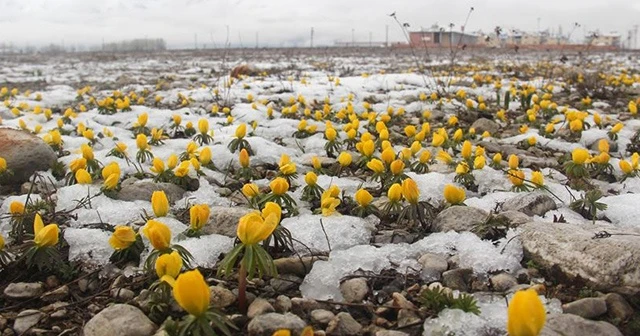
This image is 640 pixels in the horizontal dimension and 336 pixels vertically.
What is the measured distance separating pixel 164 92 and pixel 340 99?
372cm

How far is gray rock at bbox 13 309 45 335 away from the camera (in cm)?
189

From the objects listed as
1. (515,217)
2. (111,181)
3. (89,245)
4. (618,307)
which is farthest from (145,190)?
(618,307)

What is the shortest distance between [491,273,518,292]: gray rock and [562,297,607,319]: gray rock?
0.24 meters

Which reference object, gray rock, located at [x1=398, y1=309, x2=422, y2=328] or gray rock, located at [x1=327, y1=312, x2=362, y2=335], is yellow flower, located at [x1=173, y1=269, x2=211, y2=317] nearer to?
gray rock, located at [x1=327, y1=312, x2=362, y2=335]

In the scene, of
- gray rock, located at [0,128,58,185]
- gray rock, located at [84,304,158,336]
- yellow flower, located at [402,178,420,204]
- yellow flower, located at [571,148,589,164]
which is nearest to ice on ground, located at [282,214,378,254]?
yellow flower, located at [402,178,420,204]

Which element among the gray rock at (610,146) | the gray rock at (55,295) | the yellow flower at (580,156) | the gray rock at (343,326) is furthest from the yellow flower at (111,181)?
the gray rock at (610,146)

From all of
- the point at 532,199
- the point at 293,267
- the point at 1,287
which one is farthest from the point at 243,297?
the point at 532,199

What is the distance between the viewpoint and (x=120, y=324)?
1.75 meters

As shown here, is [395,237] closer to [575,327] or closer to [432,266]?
[432,266]

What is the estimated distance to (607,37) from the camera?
7281cm

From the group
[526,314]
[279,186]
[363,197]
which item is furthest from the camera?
[363,197]

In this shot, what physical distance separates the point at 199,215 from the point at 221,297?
52 centimetres

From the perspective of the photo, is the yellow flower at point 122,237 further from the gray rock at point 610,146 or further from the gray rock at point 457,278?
the gray rock at point 610,146

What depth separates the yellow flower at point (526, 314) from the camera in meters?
1.37
